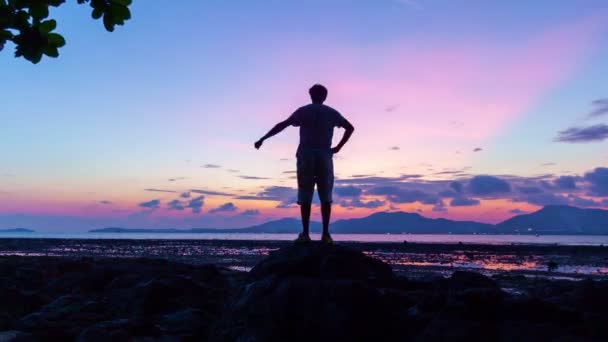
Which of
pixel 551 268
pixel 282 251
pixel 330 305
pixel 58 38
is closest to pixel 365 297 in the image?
pixel 330 305

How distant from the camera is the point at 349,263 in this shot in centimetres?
974

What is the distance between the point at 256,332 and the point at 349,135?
4708 mm

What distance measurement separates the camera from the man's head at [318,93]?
10.6 m

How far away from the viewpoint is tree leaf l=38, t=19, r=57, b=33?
3.61m

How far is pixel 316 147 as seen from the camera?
1053 cm

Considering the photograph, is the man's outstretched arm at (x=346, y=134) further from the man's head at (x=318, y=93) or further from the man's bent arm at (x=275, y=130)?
the man's bent arm at (x=275, y=130)

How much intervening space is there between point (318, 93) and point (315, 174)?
1.56 metres

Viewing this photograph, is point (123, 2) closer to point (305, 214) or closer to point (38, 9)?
point (38, 9)

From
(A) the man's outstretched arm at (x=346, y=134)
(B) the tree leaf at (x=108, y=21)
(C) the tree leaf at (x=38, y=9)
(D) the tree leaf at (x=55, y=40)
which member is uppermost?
(A) the man's outstretched arm at (x=346, y=134)

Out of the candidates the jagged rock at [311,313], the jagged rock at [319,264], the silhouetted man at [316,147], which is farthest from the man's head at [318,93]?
the jagged rock at [311,313]

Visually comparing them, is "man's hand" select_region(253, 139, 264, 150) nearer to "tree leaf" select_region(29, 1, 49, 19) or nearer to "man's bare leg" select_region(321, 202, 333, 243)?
"man's bare leg" select_region(321, 202, 333, 243)

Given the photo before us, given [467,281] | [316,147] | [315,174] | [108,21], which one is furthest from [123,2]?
[467,281]

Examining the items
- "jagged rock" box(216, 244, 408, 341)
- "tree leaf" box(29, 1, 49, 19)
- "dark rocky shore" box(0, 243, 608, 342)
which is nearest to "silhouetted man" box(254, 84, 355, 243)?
"dark rocky shore" box(0, 243, 608, 342)

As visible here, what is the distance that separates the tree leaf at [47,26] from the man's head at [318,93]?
7.19 metres
